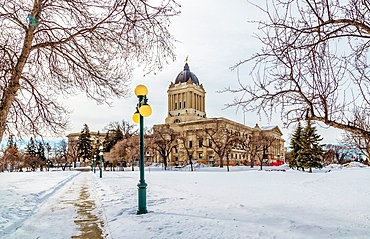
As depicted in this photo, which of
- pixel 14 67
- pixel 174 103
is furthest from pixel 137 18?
pixel 174 103

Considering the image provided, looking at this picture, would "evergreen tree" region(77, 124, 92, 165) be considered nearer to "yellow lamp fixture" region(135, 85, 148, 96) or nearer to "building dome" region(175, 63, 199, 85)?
"building dome" region(175, 63, 199, 85)

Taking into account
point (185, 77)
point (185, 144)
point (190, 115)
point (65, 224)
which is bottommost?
point (65, 224)

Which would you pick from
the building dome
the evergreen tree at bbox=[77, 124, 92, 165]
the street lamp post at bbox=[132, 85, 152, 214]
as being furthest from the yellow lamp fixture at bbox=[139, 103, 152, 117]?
the building dome

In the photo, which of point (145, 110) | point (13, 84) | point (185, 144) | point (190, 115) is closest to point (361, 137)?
point (145, 110)

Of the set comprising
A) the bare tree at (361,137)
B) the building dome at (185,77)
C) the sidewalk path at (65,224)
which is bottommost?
the sidewalk path at (65,224)

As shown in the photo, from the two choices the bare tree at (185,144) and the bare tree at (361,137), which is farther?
the bare tree at (185,144)

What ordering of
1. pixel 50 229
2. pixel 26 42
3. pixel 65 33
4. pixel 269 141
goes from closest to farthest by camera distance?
pixel 50 229
pixel 26 42
pixel 65 33
pixel 269 141

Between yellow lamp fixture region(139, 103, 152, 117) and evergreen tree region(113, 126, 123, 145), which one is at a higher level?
evergreen tree region(113, 126, 123, 145)

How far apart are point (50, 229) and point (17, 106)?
4.99 meters

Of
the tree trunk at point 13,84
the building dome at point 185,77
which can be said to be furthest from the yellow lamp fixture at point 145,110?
the building dome at point 185,77

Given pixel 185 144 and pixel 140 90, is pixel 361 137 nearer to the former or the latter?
pixel 140 90

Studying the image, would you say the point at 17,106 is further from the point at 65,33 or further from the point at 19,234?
the point at 19,234

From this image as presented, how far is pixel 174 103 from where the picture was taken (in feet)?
338

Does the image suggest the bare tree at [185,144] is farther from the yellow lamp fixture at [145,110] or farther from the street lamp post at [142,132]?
the yellow lamp fixture at [145,110]
